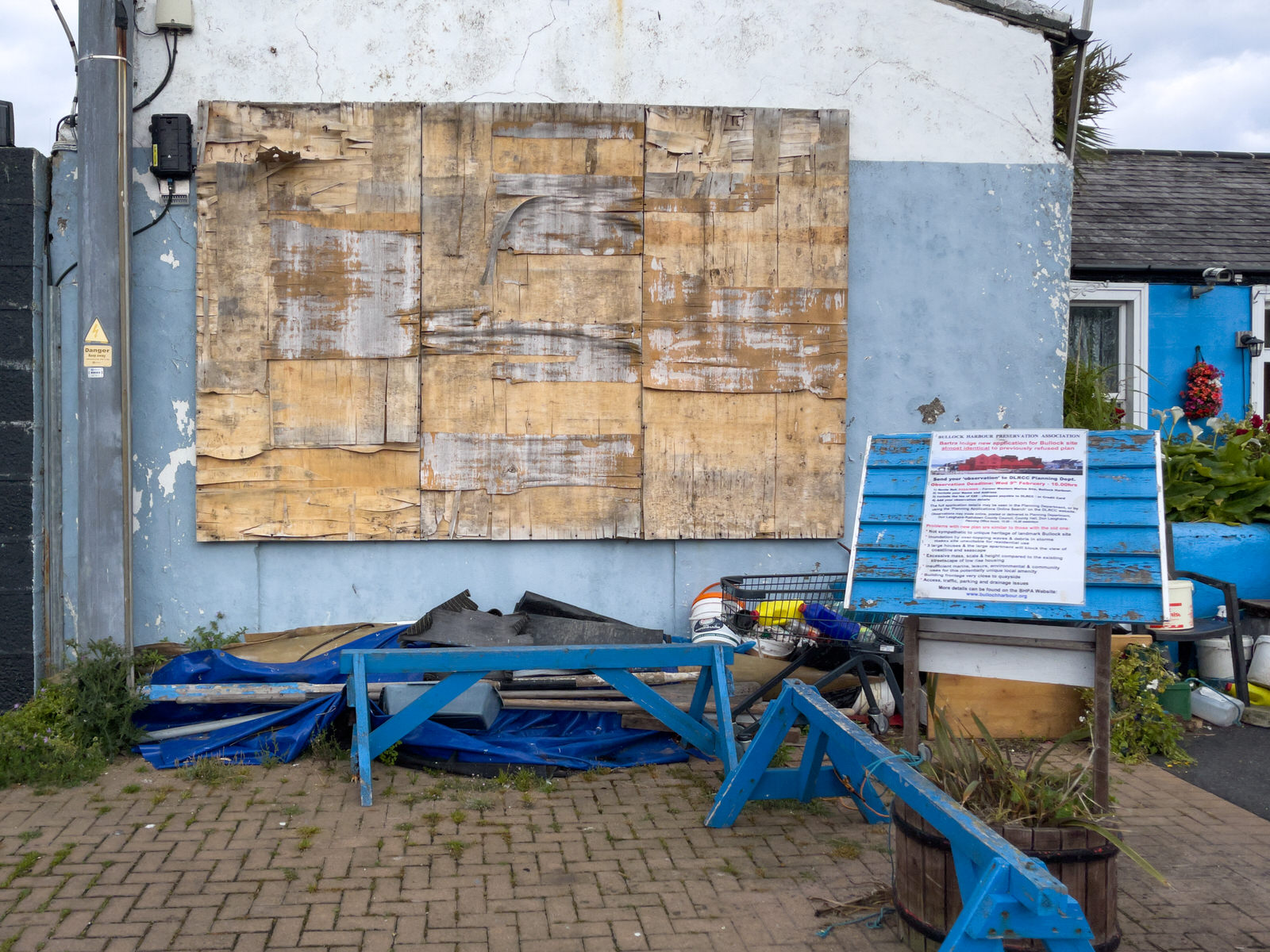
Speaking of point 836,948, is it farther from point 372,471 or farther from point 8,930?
point 372,471

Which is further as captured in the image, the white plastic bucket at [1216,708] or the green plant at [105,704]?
the white plastic bucket at [1216,708]

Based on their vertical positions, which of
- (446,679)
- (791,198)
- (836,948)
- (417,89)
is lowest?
(836,948)

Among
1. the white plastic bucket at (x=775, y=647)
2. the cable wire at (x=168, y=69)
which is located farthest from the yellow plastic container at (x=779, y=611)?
the cable wire at (x=168, y=69)

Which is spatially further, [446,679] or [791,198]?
[791,198]

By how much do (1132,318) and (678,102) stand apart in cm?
618

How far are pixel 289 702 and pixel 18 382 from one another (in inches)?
102

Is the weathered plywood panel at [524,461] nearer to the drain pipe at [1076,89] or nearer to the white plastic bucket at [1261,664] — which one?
the drain pipe at [1076,89]

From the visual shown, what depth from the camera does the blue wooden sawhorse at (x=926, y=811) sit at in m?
2.61

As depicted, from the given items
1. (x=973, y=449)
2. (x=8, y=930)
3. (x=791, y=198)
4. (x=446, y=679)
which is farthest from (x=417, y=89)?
(x=8, y=930)

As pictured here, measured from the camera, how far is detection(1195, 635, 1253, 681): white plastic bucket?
6465 mm

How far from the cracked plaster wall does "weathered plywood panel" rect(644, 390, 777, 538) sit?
0.21 metres

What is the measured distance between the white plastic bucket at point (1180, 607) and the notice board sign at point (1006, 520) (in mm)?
2769

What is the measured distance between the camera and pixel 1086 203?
37.9 feet

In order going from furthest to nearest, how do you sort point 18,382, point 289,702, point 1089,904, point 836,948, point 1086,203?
point 1086,203
point 18,382
point 289,702
point 836,948
point 1089,904
